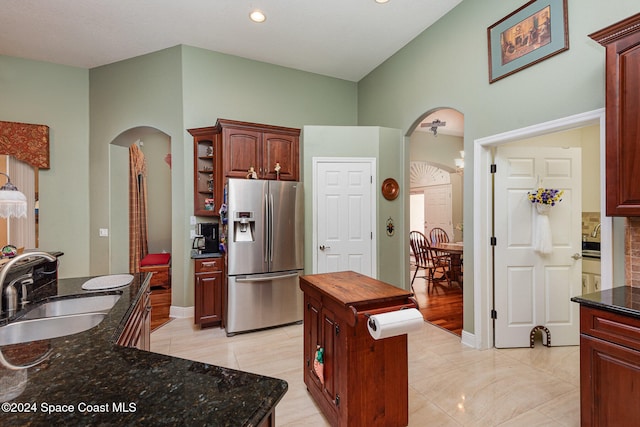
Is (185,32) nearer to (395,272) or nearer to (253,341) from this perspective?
(253,341)

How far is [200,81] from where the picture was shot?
418 cm

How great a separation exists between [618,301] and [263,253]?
3.04 metres

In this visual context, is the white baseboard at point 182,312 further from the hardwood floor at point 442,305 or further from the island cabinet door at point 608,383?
the island cabinet door at point 608,383

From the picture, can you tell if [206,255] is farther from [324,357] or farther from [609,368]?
[609,368]

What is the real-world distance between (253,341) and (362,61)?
13.5 feet

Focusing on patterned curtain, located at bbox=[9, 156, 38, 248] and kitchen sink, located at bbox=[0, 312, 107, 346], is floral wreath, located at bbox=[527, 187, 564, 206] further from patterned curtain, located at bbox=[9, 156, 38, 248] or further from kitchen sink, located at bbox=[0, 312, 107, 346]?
patterned curtain, located at bbox=[9, 156, 38, 248]

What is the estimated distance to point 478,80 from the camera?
305 cm

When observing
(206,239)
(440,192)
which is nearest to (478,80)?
(206,239)

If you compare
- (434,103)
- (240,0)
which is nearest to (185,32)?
(240,0)

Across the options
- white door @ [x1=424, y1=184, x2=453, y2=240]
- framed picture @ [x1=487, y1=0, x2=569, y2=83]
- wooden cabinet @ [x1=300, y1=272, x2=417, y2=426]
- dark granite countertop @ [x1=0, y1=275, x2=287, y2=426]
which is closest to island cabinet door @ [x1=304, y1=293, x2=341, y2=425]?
wooden cabinet @ [x1=300, y1=272, x2=417, y2=426]

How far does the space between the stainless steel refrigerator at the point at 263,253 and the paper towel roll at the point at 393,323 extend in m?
2.21

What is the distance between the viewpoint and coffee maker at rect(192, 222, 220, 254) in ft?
13.1

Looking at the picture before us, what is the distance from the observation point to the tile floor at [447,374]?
2084mm

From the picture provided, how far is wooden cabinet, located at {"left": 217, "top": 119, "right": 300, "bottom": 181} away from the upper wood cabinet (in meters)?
3.13
